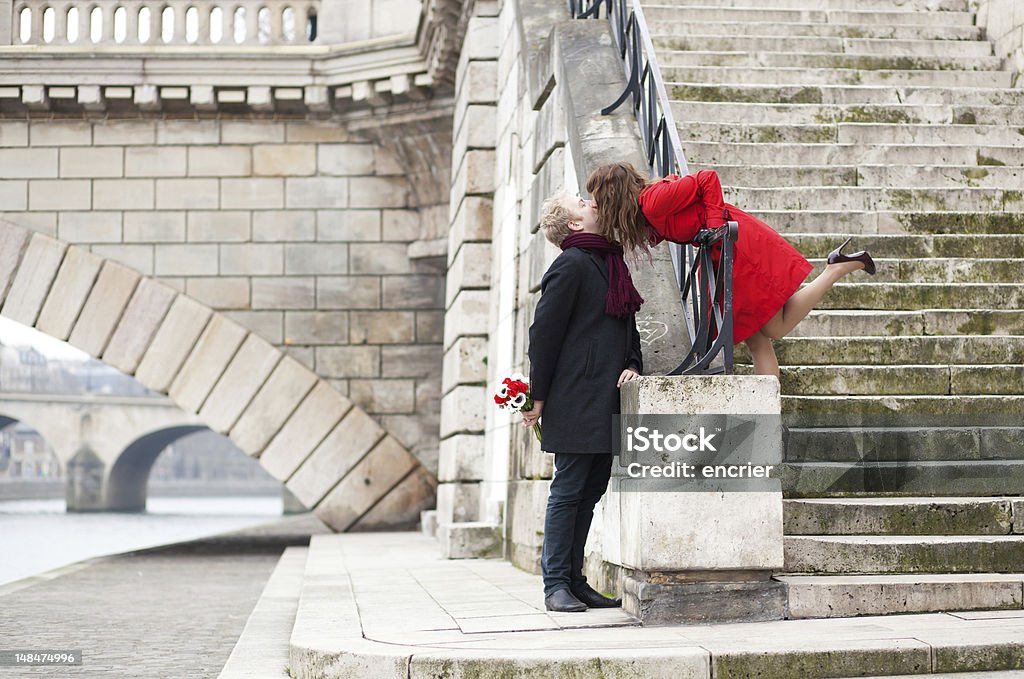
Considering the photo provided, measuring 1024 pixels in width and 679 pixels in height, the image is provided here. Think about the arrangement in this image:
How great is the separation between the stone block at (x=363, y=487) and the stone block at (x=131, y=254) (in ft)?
9.09

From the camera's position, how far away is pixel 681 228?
498 centimetres

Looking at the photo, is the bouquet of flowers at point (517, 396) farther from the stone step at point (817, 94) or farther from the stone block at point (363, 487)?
the stone block at point (363, 487)

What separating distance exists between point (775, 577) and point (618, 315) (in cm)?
105

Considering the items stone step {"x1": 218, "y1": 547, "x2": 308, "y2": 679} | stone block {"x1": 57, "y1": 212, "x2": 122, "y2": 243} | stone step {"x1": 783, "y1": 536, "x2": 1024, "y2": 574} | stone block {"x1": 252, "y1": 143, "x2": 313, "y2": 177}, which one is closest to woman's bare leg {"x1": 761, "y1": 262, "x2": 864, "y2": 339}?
stone step {"x1": 783, "y1": 536, "x2": 1024, "y2": 574}

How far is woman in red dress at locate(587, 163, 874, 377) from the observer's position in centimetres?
493

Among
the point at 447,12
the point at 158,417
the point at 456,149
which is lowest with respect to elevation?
the point at 158,417

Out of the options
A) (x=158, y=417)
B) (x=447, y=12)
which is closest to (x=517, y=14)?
(x=447, y=12)

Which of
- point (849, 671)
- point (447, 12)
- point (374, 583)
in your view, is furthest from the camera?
point (447, 12)

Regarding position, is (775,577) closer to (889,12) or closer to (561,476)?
(561,476)

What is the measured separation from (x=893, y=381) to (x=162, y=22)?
9.53 m

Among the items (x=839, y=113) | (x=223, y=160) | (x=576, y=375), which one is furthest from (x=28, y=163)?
(x=576, y=375)

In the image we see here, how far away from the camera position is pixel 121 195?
43.0ft

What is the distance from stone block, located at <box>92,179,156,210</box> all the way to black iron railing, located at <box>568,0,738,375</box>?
22.6 ft

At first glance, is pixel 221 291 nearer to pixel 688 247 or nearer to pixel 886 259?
pixel 886 259
